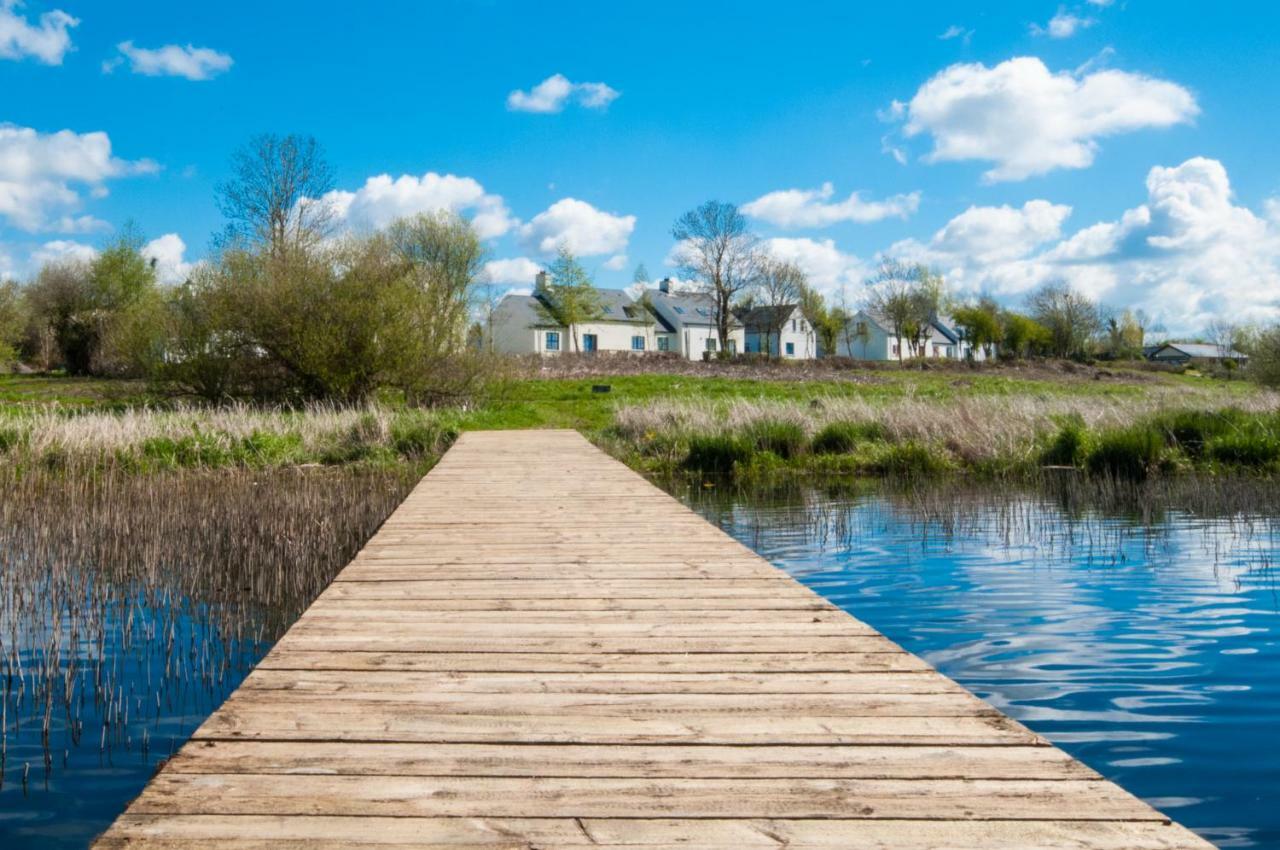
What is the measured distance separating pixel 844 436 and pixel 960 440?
1953mm

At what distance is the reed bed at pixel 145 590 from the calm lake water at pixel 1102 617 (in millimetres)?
3956

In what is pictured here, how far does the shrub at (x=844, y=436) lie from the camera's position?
17047mm

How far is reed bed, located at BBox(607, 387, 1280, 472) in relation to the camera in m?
16.0

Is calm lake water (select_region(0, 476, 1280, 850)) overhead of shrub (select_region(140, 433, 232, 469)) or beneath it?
beneath

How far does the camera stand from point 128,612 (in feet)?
21.3

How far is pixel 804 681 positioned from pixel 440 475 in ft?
27.1

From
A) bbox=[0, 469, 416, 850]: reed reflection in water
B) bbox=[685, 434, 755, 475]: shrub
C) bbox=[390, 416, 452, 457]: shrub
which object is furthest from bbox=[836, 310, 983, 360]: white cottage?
bbox=[0, 469, 416, 850]: reed reflection in water

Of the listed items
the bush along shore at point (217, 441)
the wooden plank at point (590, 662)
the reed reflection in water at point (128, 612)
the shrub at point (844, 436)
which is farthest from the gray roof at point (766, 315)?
the wooden plank at point (590, 662)

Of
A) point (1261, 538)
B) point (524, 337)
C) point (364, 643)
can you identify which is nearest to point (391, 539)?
point (364, 643)

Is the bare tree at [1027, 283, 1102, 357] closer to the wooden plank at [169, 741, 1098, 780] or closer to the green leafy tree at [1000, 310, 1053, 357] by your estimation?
the green leafy tree at [1000, 310, 1053, 357]

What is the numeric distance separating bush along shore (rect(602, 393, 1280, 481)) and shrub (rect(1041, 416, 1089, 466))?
0.7 inches

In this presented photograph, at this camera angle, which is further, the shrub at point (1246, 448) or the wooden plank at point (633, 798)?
the shrub at point (1246, 448)

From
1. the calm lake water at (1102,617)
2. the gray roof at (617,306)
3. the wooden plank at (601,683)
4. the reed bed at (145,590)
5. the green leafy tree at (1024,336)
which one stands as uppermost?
the gray roof at (617,306)

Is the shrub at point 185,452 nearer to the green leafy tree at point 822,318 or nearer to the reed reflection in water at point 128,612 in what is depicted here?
the reed reflection in water at point 128,612
